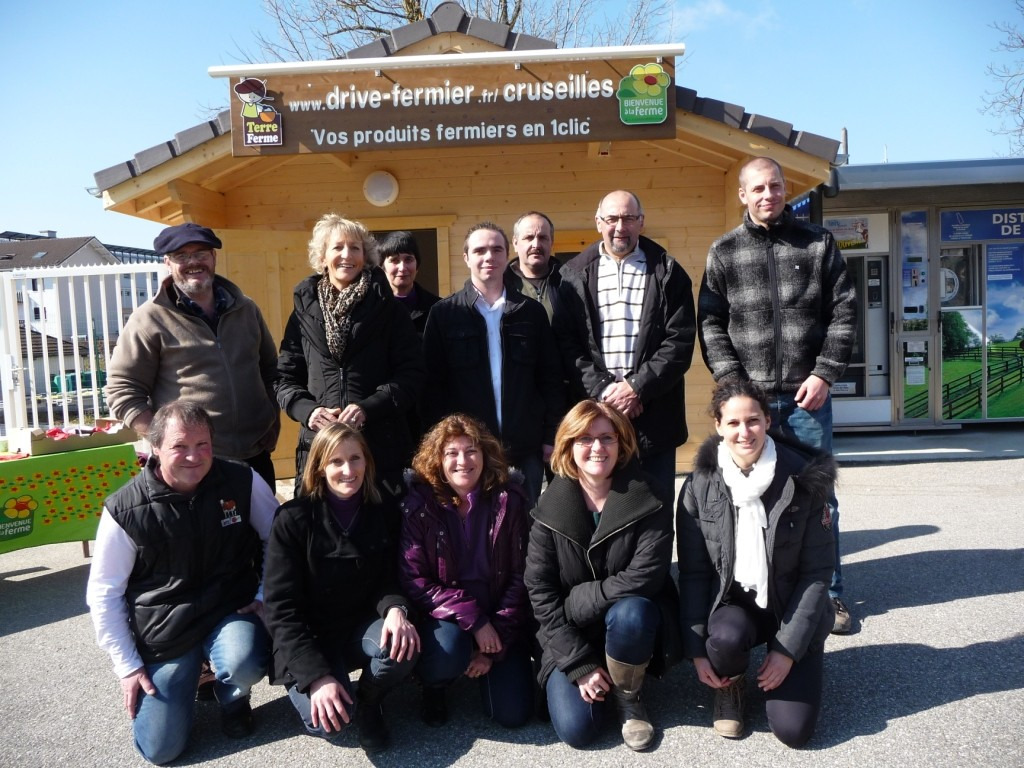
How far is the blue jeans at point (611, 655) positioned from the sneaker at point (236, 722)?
1.11 meters

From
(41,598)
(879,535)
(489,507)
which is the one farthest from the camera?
(879,535)

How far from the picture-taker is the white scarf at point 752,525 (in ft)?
9.10

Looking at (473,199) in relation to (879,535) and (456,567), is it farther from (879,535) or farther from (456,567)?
(456,567)

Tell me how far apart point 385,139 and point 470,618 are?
3.87m

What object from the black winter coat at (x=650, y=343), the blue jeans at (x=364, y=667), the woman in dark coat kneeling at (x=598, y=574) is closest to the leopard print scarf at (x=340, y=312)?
the black winter coat at (x=650, y=343)

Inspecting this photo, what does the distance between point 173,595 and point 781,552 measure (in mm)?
2218

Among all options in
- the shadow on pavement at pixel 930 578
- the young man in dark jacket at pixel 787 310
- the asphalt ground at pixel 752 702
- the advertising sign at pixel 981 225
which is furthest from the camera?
the advertising sign at pixel 981 225

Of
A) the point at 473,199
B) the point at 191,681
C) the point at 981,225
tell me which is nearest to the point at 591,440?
the point at 191,681

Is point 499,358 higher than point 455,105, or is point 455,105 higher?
point 455,105

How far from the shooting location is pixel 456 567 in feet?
9.80

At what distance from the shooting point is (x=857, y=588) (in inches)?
162

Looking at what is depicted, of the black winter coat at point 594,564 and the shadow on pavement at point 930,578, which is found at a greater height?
the black winter coat at point 594,564

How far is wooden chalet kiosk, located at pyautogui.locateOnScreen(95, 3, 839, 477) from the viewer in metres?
5.59

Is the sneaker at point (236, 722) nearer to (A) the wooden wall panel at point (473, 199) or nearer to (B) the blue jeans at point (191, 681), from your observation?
(B) the blue jeans at point (191, 681)
